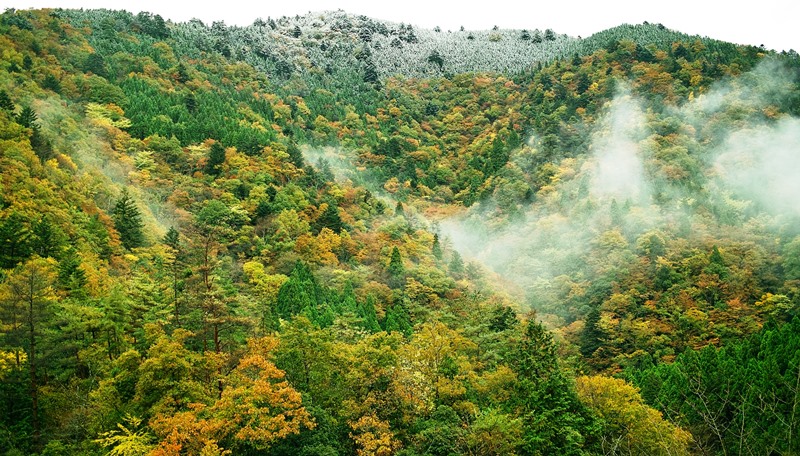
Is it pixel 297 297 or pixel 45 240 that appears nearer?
pixel 45 240

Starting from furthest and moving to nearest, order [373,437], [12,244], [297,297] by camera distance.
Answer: [297,297] → [12,244] → [373,437]

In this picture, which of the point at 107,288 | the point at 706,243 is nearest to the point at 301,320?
the point at 107,288

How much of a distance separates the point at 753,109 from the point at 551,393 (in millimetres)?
95610

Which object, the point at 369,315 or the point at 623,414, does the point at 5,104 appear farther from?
the point at 623,414

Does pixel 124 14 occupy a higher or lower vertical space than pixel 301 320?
higher

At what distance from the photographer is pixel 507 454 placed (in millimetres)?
28453

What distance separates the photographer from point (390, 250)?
7038cm

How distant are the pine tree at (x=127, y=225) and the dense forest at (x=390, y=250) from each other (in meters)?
0.25

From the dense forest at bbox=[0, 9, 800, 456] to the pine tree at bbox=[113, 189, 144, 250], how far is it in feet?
0.82

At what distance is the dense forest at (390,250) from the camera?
92.2 feet

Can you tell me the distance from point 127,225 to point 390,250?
29712 millimetres

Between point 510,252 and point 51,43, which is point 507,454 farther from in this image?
point 51,43

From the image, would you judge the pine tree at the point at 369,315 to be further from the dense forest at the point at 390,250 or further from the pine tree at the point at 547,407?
the pine tree at the point at 547,407

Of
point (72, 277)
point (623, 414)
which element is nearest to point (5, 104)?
point (72, 277)
